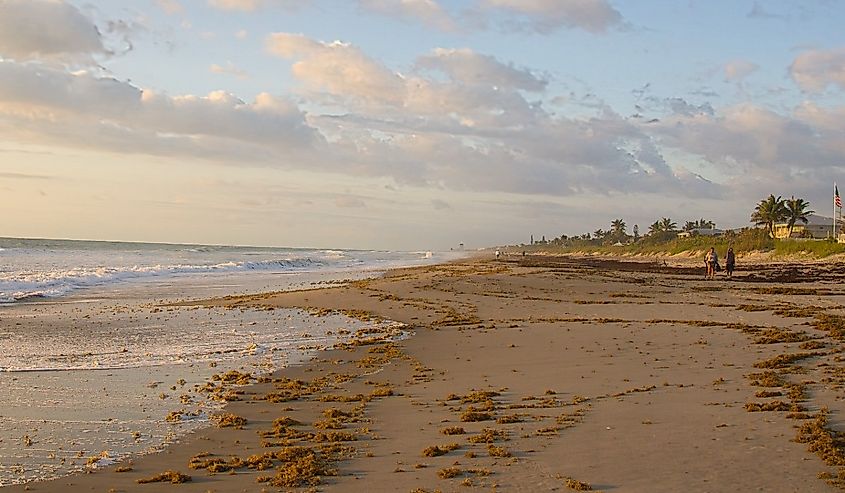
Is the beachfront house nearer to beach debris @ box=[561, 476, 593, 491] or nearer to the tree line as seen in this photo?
the tree line

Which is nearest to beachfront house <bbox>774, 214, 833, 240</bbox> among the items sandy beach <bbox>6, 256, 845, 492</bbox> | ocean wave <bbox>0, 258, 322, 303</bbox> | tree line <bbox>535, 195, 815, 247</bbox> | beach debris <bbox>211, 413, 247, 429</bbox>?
tree line <bbox>535, 195, 815, 247</bbox>

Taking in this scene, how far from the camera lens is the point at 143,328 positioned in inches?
790

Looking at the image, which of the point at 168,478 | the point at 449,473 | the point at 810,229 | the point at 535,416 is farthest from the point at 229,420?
the point at 810,229

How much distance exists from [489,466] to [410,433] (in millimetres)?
1711

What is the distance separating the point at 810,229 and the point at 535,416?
127382 millimetres

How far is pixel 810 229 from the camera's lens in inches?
4788

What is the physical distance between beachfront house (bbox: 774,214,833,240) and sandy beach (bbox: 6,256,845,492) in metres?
93.8

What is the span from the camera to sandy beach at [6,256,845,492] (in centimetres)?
737

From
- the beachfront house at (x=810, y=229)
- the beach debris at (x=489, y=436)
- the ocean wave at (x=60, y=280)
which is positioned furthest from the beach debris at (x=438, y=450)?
the beachfront house at (x=810, y=229)

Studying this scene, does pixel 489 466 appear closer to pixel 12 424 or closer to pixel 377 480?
pixel 377 480

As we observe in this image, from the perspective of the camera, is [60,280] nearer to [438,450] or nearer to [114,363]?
[114,363]

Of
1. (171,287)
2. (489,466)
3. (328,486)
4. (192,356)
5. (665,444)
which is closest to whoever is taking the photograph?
(328,486)

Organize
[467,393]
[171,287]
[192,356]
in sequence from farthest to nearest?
[171,287]
[192,356]
[467,393]

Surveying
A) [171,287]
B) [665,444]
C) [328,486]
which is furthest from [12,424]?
[171,287]
